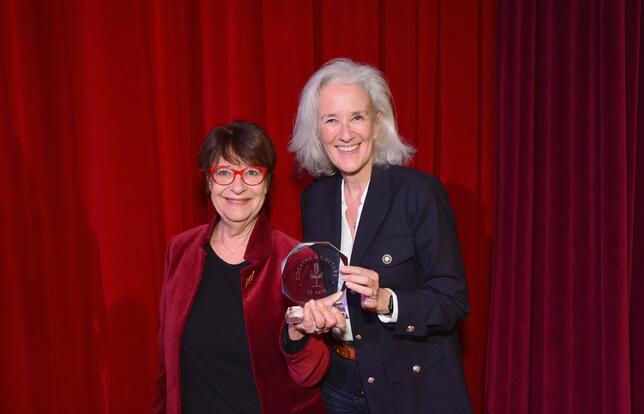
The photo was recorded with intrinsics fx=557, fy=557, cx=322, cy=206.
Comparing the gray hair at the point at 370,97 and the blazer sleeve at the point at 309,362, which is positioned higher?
the gray hair at the point at 370,97

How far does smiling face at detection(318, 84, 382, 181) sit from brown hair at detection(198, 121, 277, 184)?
23 centimetres

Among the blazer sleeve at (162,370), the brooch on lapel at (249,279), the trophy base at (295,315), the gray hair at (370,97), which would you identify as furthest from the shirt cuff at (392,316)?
the blazer sleeve at (162,370)

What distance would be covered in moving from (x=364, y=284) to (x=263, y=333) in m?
0.45

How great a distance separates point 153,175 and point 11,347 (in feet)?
3.19

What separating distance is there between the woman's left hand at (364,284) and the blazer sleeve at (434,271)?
0.10 metres

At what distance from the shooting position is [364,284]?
1.67 meters

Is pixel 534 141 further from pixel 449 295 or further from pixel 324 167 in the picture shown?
pixel 449 295

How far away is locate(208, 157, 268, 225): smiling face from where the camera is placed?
6.43 feet

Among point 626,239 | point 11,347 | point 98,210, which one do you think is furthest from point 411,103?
point 11,347

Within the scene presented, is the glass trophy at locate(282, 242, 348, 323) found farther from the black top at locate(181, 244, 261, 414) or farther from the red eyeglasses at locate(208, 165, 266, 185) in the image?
the red eyeglasses at locate(208, 165, 266, 185)

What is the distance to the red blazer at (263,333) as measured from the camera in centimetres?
189

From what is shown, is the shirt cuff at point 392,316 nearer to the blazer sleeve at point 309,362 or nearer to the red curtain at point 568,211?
the blazer sleeve at point 309,362

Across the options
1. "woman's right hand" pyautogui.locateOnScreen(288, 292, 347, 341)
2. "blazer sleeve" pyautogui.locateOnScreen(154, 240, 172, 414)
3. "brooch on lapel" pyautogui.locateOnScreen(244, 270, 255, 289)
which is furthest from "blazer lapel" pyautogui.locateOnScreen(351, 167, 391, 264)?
"blazer sleeve" pyautogui.locateOnScreen(154, 240, 172, 414)

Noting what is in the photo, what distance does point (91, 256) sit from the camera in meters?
2.55
